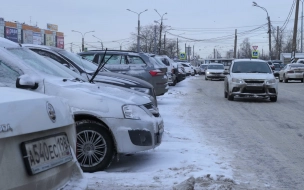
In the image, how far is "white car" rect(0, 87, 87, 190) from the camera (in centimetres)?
316

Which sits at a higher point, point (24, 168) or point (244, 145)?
point (24, 168)

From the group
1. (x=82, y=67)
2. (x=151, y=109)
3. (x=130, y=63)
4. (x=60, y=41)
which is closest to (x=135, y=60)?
(x=130, y=63)

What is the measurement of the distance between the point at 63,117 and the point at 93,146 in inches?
115

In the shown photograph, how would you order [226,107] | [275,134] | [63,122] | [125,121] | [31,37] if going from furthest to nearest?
[31,37] → [226,107] → [275,134] → [125,121] → [63,122]

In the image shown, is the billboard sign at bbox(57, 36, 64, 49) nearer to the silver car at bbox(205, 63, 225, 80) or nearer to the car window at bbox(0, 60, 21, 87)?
the silver car at bbox(205, 63, 225, 80)

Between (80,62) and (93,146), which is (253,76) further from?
(93,146)

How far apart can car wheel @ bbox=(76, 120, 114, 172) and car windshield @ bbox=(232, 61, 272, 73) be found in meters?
13.3

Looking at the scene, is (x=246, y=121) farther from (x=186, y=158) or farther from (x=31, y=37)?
(x=31, y=37)

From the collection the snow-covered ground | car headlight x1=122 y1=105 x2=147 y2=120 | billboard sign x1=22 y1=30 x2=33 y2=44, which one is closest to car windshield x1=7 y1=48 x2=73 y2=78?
car headlight x1=122 y1=105 x2=147 y2=120

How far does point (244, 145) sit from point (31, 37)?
3056 inches

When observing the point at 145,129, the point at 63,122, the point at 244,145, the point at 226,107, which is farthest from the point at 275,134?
the point at 63,122

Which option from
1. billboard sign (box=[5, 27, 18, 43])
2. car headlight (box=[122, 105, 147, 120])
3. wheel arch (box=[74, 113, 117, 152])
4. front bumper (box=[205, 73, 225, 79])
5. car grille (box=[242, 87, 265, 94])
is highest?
billboard sign (box=[5, 27, 18, 43])

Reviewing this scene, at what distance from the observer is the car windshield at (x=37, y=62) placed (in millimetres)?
6616

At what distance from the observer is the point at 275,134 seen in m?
10.5
